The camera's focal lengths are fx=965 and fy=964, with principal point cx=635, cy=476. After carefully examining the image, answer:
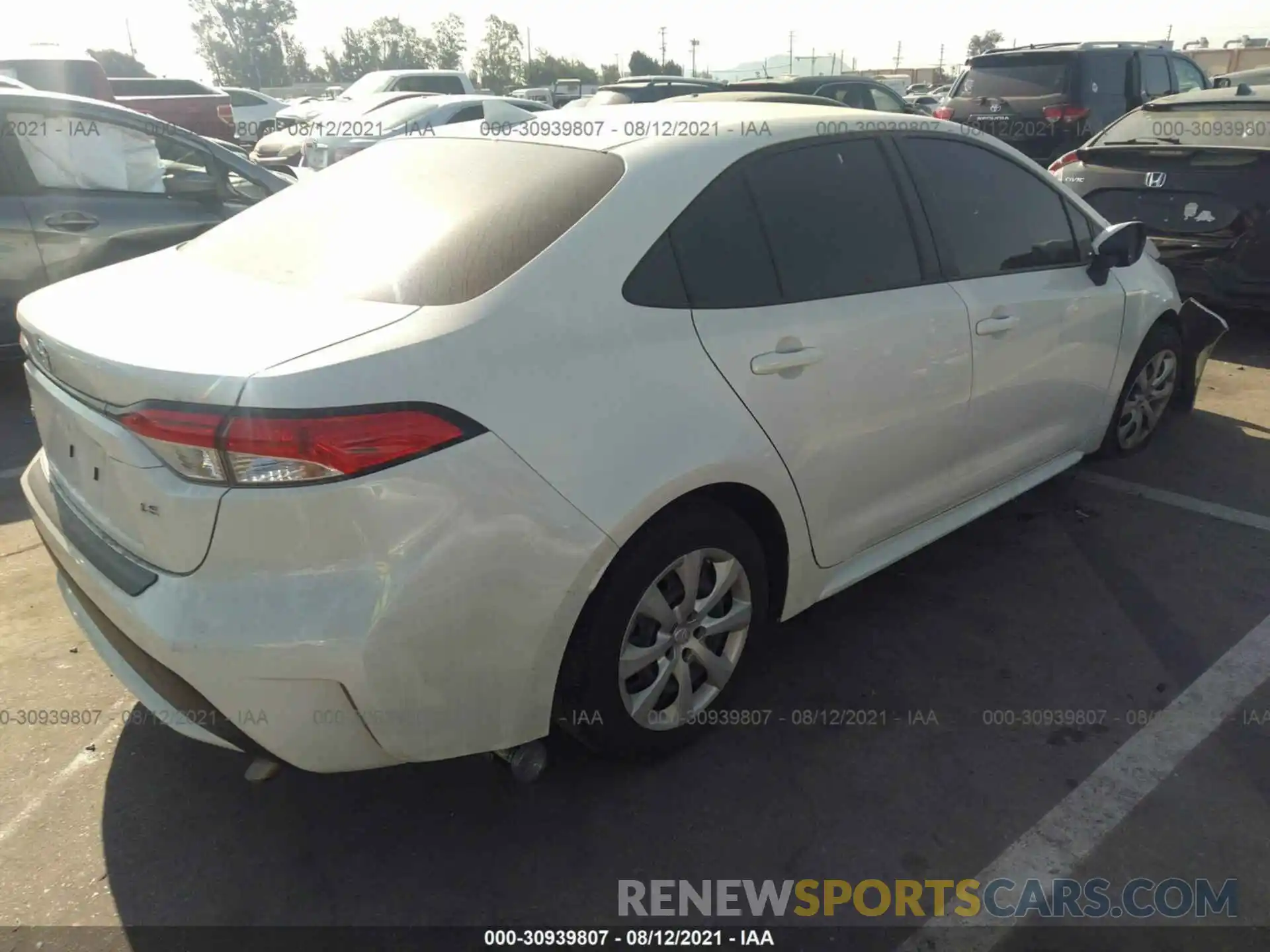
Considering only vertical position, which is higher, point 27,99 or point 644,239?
point 27,99

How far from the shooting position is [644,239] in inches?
92.4

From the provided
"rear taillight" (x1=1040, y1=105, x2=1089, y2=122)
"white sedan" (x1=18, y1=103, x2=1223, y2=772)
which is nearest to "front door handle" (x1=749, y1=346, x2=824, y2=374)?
"white sedan" (x1=18, y1=103, x2=1223, y2=772)

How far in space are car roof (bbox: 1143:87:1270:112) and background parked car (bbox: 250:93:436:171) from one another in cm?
949

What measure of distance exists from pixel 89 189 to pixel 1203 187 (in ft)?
21.8

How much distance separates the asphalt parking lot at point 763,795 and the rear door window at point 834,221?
43.5 inches

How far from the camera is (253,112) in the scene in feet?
76.7

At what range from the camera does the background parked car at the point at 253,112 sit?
73.2 feet

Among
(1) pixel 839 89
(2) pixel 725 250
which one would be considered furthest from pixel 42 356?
(1) pixel 839 89

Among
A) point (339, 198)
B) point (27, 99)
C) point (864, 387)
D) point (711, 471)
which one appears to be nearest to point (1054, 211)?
point (864, 387)

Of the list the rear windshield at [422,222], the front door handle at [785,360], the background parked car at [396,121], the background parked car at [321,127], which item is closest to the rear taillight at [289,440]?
the rear windshield at [422,222]

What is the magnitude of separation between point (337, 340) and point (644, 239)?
2.62ft

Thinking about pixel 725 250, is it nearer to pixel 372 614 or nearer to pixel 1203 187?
pixel 372 614

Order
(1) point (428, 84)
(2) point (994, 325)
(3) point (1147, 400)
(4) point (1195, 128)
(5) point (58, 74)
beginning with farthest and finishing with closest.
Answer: (1) point (428, 84) < (5) point (58, 74) < (4) point (1195, 128) < (3) point (1147, 400) < (2) point (994, 325)

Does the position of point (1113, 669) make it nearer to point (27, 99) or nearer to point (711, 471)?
point (711, 471)
